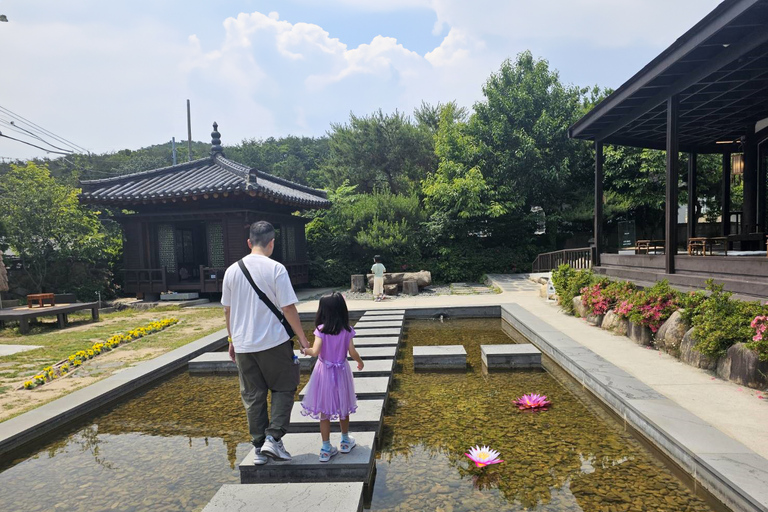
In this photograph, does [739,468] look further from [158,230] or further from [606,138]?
[158,230]

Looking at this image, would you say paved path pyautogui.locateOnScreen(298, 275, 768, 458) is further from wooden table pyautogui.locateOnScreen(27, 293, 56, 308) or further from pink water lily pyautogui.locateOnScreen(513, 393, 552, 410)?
wooden table pyautogui.locateOnScreen(27, 293, 56, 308)

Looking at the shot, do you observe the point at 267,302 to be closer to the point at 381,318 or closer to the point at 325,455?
the point at 325,455

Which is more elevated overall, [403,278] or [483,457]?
[403,278]

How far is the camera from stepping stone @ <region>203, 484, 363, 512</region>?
2.83m

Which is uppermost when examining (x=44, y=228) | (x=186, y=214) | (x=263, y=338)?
(x=186, y=214)

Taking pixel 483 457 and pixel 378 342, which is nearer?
pixel 483 457

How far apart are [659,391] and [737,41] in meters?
5.63

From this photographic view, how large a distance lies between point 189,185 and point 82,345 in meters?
7.95

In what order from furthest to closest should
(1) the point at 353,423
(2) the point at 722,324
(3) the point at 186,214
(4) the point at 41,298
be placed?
1. (3) the point at 186,214
2. (4) the point at 41,298
3. (2) the point at 722,324
4. (1) the point at 353,423

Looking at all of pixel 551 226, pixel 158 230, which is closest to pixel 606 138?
pixel 551 226

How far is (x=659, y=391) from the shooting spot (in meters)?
4.75

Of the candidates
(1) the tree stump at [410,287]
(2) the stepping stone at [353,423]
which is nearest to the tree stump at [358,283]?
(1) the tree stump at [410,287]

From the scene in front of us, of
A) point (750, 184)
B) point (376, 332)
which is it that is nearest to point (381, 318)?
point (376, 332)

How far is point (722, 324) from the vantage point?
5309mm
